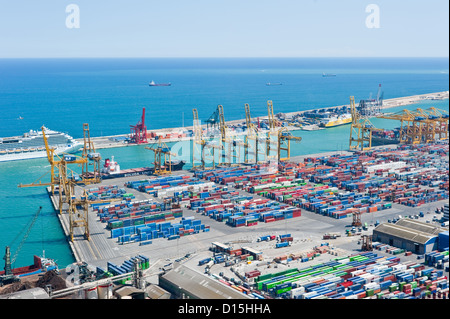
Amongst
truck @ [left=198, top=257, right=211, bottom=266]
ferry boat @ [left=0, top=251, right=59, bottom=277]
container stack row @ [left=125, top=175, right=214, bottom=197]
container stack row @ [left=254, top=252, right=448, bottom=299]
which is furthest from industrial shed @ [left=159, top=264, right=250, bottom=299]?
container stack row @ [left=125, top=175, right=214, bottom=197]

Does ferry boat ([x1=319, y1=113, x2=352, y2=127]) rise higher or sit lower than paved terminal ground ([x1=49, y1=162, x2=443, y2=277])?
higher

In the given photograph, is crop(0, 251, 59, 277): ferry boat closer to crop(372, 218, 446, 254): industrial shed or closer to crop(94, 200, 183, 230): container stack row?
crop(94, 200, 183, 230): container stack row

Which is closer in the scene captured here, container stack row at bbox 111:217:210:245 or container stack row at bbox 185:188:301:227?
container stack row at bbox 111:217:210:245

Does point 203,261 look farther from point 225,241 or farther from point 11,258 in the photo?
point 11,258

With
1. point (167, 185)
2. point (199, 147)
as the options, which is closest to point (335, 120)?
point (199, 147)

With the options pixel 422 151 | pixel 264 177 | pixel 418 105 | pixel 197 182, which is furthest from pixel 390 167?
pixel 418 105

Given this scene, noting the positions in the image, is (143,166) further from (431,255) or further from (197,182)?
(431,255)
